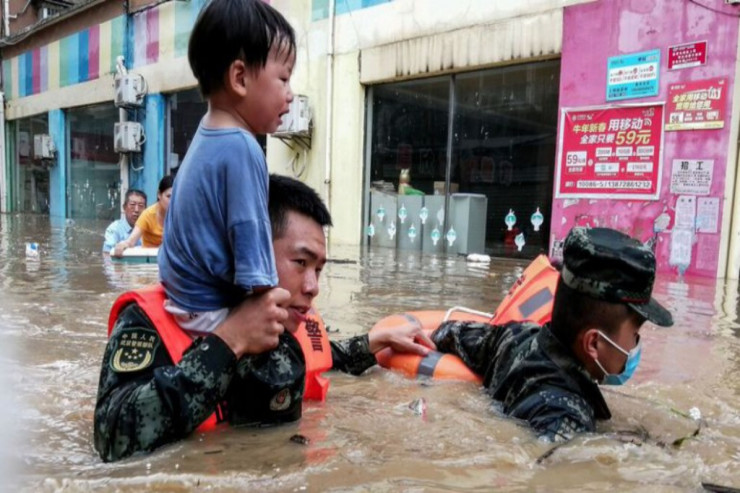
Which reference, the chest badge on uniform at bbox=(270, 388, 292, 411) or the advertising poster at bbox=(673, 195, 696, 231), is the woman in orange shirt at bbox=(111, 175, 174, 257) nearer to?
the chest badge on uniform at bbox=(270, 388, 292, 411)

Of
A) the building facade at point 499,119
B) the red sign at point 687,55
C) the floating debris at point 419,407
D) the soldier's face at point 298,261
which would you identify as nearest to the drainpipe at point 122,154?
the building facade at point 499,119

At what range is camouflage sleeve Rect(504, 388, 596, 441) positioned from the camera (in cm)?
176

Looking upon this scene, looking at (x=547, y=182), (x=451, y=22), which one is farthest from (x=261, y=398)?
(x=451, y=22)

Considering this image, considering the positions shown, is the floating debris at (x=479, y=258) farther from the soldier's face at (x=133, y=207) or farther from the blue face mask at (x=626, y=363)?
the blue face mask at (x=626, y=363)

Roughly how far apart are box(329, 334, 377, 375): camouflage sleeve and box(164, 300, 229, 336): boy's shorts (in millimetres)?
1090

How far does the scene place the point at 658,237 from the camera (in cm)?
715

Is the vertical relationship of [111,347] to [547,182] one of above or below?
below

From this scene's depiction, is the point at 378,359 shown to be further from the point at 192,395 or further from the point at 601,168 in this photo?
the point at 601,168

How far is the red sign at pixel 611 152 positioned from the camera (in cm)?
716

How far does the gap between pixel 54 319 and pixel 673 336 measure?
390 centimetres

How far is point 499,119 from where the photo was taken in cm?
914

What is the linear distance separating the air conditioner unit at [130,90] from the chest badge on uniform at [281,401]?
13837mm

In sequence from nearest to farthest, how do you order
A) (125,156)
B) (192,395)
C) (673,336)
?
1. (192,395)
2. (673,336)
3. (125,156)

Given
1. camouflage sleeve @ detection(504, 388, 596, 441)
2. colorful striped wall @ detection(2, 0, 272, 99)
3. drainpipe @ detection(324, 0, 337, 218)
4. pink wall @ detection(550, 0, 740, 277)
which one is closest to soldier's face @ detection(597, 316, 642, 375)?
camouflage sleeve @ detection(504, 388, 596, 441)
